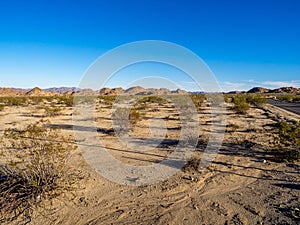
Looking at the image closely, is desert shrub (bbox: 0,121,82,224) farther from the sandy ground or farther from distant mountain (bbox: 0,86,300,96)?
distant mountain (bbox: 0,86,300,96)

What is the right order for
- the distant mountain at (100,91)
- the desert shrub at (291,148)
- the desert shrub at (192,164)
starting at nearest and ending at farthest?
the desert shrub at (192,164) < the desert shrub at (291,148) < the distant mountain at (100,91)

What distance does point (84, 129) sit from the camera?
1363 cm

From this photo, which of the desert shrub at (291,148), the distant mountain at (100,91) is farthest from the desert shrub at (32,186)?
the desert shrub at (291,148)

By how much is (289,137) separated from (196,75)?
385cm

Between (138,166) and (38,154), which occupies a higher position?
(38,154)

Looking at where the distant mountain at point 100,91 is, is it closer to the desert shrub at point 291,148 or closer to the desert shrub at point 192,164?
the desert shrub at point 192,164

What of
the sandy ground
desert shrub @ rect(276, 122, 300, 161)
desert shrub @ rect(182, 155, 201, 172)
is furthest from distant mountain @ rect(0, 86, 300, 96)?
desert shrub @ rect(276, 122, 300, 161)

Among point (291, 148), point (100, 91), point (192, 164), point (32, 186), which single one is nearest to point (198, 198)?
point (192, 164)

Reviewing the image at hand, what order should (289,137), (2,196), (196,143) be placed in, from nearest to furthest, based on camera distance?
(2,196)
(289,137)
(196,143)

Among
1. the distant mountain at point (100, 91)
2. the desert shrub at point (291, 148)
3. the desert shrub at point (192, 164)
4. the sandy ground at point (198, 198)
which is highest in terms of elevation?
the distant mountain at point (100, 91)

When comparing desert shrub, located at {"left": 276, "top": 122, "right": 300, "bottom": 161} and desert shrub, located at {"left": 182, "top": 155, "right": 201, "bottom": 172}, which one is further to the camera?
desert shrub, located at {"left": 276, "top": 122, "right": 300, "bottom": 161}

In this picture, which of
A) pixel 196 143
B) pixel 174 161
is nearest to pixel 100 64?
pixel 174 161

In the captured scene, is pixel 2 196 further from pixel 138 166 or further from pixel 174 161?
pixel 174 161

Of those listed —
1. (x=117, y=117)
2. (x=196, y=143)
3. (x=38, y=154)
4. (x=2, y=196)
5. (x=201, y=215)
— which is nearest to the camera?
(x=201, y=215)
